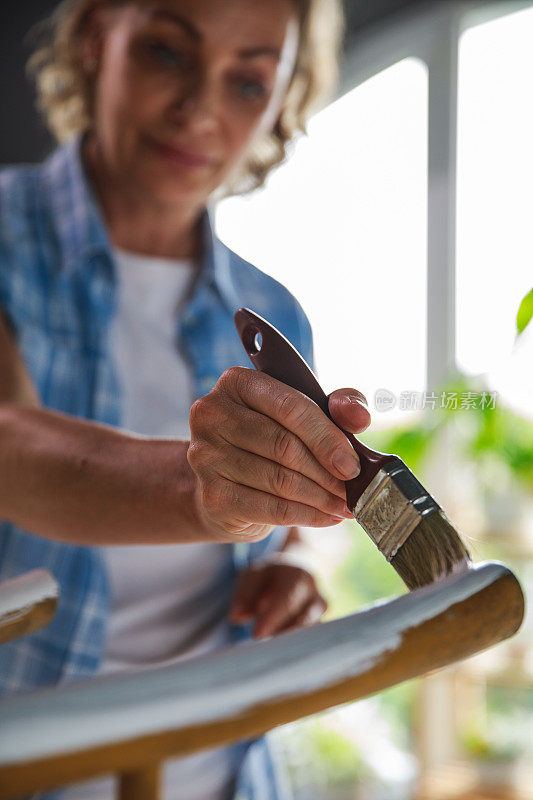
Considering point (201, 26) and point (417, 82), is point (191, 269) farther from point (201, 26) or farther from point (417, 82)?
point (417, 82)

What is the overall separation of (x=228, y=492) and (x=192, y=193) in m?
0.19

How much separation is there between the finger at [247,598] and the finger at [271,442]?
0.23 metres

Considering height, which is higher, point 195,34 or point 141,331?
point 195,34

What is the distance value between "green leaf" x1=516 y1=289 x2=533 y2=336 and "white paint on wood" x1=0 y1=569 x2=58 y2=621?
0.50ft

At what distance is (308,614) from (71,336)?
18cm

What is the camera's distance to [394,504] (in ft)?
0.59

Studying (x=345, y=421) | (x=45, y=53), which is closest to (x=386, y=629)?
(x=345, y=421)

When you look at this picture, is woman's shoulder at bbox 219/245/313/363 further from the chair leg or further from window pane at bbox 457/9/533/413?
window pane at bbox 457/9/533/413

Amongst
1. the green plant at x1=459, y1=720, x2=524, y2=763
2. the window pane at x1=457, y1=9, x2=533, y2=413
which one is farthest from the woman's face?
the green plant at x1=459, y1=720, x2=524, y2=763

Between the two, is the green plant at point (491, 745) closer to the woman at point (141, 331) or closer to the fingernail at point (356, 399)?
the woman at point (141, 331)

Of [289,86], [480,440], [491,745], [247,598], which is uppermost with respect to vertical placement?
[289,86]

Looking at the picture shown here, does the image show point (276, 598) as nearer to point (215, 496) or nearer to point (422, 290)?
point (215, 496)

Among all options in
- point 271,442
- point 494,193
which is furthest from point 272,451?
point 494,193

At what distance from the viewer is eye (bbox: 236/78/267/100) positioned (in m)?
0.33
